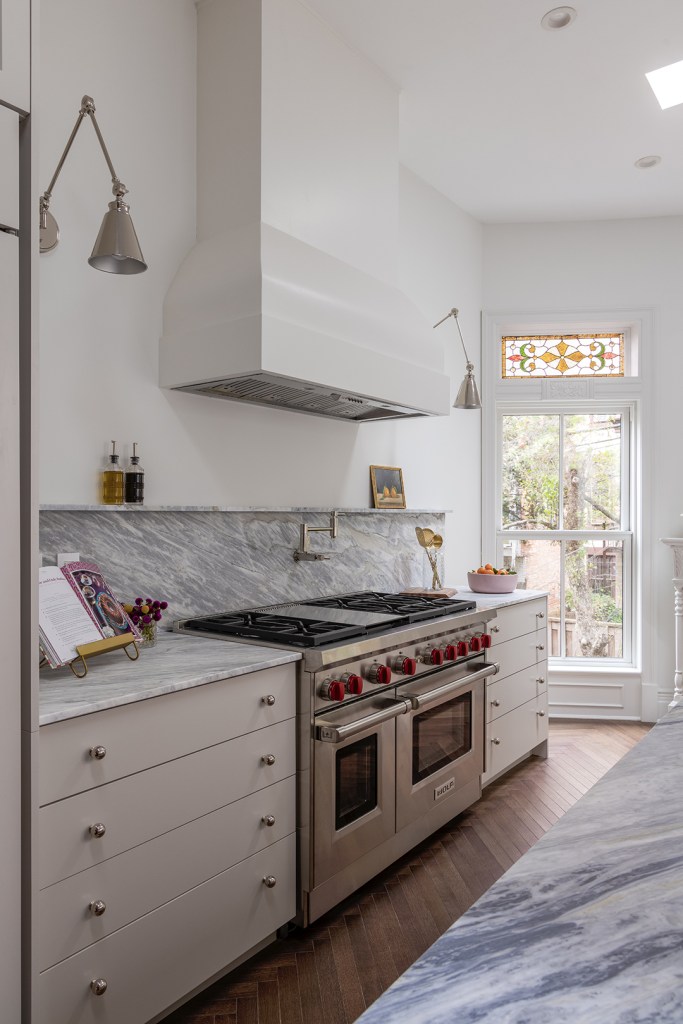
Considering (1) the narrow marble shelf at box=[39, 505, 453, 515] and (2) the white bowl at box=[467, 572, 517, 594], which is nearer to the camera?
(1) the narrow marble shelf at box=[39, 505, 453, 515]

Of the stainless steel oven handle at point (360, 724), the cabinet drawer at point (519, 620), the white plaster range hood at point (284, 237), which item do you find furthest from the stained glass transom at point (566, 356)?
the stainless steel oven handle at point (360, 724)

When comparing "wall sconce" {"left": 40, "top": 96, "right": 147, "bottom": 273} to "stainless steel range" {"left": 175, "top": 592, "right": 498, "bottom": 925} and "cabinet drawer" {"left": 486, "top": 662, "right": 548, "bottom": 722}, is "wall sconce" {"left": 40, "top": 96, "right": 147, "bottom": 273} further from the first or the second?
"cabinet drawer" {"left": 486, "top": 662, "right": 548, "bottom": 722}

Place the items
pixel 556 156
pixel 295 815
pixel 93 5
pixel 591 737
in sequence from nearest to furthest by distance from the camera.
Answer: pixel 295 815
pixel 93 5
pixel 556 156
pixel 591 737

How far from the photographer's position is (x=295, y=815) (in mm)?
2236

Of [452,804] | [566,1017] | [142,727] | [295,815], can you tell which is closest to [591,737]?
[452,804]

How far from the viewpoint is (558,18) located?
9.50 ft

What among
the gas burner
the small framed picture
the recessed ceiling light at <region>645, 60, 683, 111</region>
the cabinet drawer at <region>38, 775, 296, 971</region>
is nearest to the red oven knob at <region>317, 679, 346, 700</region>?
the gas burner

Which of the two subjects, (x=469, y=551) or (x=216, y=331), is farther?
(x=469, y=551)

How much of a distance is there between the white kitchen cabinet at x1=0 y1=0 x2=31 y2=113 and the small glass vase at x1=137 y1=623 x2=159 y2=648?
4.81 ft

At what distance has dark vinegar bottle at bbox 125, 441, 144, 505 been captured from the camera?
8.07 ft

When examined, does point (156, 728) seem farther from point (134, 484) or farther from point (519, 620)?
point (519, 620)

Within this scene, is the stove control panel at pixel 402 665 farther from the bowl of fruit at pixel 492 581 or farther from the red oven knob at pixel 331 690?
the bowl of fruit at pixel 492 581

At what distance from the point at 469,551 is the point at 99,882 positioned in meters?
3.48

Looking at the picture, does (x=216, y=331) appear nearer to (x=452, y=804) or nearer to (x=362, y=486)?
(x=362, y=486)
